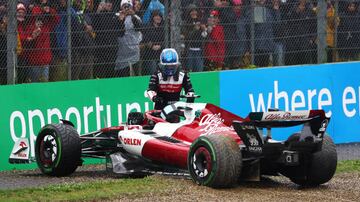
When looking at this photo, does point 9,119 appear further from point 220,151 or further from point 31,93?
point 220,151

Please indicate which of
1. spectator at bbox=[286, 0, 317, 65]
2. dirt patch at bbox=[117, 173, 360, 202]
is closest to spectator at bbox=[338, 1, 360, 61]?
spectator at bbox=[286, 0, 317, 65]

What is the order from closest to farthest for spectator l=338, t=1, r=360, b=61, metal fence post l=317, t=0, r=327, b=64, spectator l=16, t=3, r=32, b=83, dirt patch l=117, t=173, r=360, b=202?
1. dirt patch l=117, t=173, r=360, b=202
2. spectator l=16, t=3, r=32, b=83
3. metal fence post l=317, t=0, r=327, b=64
4. spectator l=338, t=1, r=360, b=61

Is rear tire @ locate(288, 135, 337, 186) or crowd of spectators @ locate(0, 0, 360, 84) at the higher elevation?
crowd of spectators @ locate(0, 0, 360, 84)

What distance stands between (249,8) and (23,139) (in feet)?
17.0

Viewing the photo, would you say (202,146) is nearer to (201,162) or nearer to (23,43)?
(201,162)

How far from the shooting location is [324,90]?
1872cm

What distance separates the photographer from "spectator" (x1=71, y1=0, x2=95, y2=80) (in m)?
16.2

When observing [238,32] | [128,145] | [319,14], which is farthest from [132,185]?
[319,14]

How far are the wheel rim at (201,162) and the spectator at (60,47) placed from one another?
4363mm

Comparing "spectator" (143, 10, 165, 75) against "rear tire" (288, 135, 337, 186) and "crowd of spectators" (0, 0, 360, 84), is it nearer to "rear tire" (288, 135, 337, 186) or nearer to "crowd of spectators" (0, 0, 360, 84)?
"crowd of spectators" (0, 0, 360, 84)

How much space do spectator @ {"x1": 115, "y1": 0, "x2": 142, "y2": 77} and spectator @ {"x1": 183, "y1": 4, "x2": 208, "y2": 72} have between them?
0.97 m

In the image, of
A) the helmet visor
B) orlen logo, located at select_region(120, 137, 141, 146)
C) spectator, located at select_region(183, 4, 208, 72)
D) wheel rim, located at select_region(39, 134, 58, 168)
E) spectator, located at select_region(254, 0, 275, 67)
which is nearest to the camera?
orlen logo, located at select_region(120, 137, 141, 146)

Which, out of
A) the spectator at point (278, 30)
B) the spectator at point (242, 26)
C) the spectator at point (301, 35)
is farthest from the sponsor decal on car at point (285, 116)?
the spectator at point (301, 35)

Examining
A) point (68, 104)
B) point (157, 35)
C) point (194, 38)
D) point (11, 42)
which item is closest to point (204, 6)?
point (194, 38)
